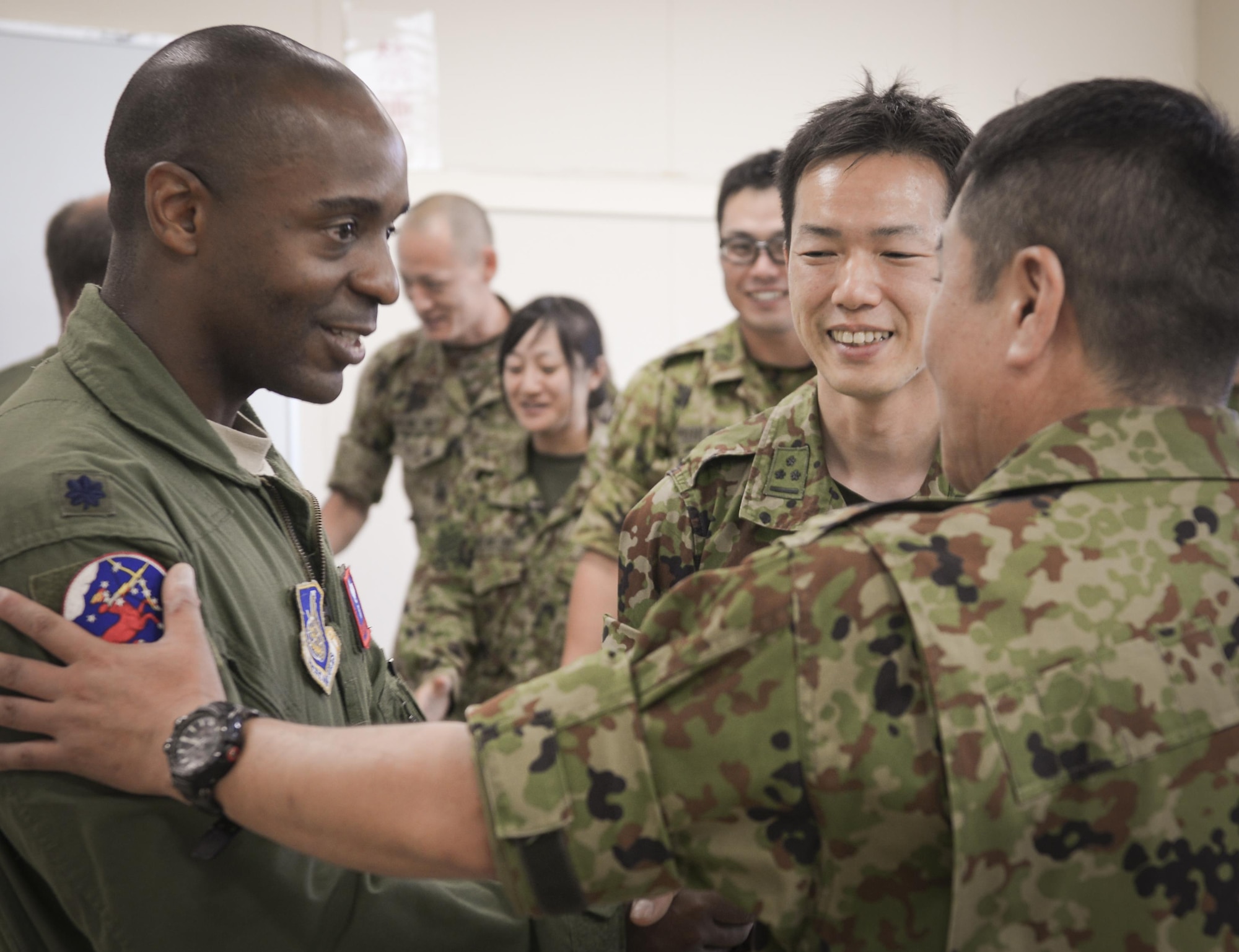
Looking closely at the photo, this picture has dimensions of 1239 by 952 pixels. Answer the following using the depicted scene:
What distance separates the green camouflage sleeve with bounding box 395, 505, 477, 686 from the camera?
3.22 metres

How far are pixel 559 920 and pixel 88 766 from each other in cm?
54

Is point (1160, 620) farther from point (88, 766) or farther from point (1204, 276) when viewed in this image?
point (88, 766)

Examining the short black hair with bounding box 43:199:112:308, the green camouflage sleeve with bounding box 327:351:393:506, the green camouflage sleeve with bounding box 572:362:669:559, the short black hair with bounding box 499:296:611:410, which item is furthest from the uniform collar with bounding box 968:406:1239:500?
the green camouflage sleeve with bounding box 327:351:393:506

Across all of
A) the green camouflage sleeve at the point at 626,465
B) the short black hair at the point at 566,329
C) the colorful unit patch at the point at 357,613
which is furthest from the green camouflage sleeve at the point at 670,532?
the short black hair at the point at 566,329

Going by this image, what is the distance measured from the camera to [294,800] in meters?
0.92

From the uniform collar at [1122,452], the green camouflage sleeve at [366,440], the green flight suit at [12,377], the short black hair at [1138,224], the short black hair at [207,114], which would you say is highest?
the short black hair at [207,114]

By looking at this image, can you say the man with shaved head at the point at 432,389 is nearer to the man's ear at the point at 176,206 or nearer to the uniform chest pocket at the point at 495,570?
the uniform chest pocket at the point at 495,570

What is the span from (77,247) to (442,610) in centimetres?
133

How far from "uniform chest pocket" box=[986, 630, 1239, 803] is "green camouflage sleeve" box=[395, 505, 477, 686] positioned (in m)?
2.42

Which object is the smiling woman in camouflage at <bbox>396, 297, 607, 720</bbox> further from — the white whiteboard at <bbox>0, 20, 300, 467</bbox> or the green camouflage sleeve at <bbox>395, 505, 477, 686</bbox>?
the white whiteboard at <bbox>0, 20, 300, 467</bbox>

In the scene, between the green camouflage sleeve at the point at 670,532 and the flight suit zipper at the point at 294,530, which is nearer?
the flight suit zipper at the point at 294,530

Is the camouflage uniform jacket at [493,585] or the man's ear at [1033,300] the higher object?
the man's ear at [1033,300]

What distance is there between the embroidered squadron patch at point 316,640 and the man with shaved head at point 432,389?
2154 mm

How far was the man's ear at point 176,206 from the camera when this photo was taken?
1.23 meters
